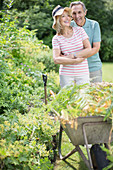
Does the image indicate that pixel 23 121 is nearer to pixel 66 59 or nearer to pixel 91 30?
pixel 66 59

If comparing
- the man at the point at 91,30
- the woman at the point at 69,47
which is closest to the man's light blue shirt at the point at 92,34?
the man at the point at 91,30

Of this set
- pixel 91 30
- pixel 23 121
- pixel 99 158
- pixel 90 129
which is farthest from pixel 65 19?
pixel 99 158

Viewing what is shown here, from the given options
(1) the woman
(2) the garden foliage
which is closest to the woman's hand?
(1) the woman

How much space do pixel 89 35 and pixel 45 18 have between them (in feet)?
31.6

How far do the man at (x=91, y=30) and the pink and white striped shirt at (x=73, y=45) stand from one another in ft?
0.66

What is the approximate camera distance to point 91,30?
9.76 ft

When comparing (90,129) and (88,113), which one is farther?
(90,129)

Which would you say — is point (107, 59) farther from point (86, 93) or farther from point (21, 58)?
point (86, 93)

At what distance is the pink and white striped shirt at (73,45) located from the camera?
272cm

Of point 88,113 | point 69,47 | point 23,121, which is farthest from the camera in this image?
point 69,47

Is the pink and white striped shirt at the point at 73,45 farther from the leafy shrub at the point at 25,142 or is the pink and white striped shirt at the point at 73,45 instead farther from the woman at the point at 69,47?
the leafy shrub at the point at 25,142

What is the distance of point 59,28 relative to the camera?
8.93 feet

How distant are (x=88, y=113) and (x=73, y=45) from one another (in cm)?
117

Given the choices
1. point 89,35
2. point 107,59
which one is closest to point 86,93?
point 89,35
